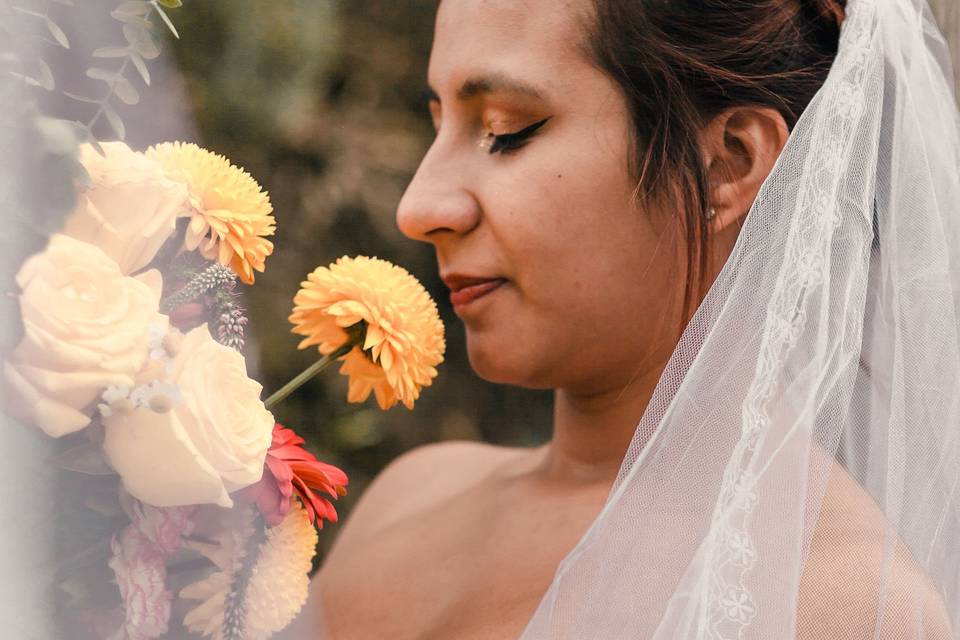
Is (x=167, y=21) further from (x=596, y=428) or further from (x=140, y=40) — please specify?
(x=596, y=428)

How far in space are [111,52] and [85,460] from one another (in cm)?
29

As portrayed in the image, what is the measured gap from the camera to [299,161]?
1.59m

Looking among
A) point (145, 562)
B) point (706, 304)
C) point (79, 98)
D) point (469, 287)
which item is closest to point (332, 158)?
point (469, 287)

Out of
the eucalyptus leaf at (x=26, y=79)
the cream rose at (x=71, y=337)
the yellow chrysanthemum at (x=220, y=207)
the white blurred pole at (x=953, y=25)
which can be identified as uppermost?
the white blurred pole at (x=953, y=25)

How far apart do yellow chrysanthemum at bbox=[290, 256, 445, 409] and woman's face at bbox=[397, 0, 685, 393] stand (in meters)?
0.20

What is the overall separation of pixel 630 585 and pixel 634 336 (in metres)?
0.30

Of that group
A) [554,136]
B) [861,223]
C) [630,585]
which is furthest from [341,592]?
[861,223]

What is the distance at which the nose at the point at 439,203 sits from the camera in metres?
1.07

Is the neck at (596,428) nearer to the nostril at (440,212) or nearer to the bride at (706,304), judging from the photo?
the bride at (706,304)

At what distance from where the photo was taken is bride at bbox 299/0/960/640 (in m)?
0.90

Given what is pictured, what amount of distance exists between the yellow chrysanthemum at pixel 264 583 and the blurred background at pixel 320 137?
0.13m

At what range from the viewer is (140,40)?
0.76m

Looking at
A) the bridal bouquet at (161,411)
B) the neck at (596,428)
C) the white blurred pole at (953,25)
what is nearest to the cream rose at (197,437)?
the bridal bouquet at (161,411)

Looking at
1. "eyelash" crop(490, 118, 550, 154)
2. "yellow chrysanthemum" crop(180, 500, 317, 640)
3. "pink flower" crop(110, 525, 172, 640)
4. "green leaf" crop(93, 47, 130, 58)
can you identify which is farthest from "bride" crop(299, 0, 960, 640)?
"green leaf" crop(93, 47, 130, 58)
